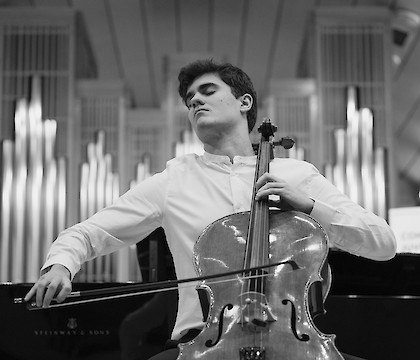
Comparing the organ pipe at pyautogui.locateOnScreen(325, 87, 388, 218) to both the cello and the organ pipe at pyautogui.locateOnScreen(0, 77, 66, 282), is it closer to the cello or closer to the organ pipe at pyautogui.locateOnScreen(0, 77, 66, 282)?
the organ pipe at pyautogui.locateOnScreen(0, 77, 66, 282)

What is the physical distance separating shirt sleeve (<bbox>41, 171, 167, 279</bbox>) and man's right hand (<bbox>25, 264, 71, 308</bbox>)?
103 mm

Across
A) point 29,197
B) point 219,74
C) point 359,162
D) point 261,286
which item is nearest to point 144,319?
point 219,74

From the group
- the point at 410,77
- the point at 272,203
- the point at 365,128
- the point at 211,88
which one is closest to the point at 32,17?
the point at 365,128

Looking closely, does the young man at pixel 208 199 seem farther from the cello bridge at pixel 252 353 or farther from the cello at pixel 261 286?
the cello bridge at pixel 252 353

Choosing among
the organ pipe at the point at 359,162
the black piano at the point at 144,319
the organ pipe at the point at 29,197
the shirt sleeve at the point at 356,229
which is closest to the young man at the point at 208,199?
the shirt sleeve at the point at 356,229

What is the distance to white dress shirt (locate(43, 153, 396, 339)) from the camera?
195 cm

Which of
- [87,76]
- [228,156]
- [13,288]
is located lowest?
[13,288]

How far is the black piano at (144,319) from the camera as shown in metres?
2.76

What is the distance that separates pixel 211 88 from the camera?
2.24m

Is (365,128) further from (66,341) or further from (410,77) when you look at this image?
(66,341)

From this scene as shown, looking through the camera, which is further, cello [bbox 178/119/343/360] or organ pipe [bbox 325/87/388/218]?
organ pipe [bbox 325/87/388/218]

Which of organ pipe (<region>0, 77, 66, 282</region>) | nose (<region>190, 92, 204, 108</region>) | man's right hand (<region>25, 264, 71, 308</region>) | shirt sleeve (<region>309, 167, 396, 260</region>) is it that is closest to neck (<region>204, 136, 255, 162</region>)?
nose (<region>190, 92, 204, 108</region>)

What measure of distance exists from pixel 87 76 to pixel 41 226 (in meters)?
1.56

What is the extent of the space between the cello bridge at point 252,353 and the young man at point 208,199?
246 mm
